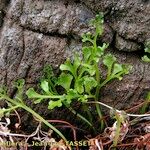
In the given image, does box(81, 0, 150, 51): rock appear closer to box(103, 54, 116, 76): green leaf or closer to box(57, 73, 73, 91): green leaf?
box(103, 54, 116, 76): green leaf

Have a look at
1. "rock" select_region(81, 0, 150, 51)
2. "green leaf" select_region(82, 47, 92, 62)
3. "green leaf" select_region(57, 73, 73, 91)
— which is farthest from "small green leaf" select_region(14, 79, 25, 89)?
"rock" select_region(81, 0, 150, 51)

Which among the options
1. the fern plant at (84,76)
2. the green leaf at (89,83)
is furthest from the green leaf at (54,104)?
the green leaf at (89,83)

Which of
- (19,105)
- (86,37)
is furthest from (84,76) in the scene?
(19,105)

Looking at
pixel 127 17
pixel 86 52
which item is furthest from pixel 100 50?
pixel 127 17

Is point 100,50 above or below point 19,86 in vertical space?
above

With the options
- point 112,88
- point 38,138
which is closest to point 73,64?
point 112,88

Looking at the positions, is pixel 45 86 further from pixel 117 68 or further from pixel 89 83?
pixel 117 68

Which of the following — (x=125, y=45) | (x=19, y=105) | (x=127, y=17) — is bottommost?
(x=19, y=105)
